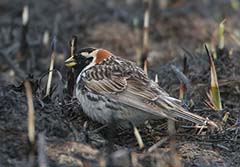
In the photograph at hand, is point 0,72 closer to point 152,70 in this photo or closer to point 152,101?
point 152,70

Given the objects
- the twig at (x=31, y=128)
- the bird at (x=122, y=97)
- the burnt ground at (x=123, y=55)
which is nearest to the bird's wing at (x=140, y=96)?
the bird at (x=122, y=97)

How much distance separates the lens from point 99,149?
5.97 metres

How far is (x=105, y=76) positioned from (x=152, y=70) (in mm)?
1804

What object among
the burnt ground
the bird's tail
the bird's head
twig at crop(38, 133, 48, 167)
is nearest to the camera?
twig at crop(38, 133, 48, 167)

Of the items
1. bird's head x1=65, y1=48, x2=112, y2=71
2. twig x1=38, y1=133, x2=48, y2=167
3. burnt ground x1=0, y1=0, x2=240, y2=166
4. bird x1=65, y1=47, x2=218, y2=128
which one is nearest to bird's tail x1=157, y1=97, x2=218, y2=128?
bird x1=65, y1=47, x2=218, y2=128

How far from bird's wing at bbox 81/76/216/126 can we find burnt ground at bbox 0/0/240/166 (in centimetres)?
26

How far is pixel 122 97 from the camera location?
6.38 metres

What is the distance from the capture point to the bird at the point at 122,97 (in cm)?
625

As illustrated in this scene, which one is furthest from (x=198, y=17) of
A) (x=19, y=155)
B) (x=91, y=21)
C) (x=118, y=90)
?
(x=19, y=155)

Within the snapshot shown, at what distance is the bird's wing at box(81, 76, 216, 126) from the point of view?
6.20 meters

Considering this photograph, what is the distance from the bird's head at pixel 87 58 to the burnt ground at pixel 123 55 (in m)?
0.26

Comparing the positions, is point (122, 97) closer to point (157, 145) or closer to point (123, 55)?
point (157, 145)

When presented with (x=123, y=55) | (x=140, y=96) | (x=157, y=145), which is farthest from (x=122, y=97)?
(x=123, y=55)

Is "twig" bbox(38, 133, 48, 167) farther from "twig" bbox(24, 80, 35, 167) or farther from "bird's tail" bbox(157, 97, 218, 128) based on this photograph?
"bird's tail" bbox(157, 97, 218, 128)
